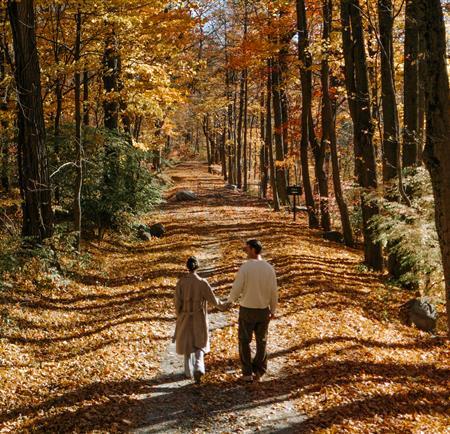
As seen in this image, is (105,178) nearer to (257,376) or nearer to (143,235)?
(143,235)

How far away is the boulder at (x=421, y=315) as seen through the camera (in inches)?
456

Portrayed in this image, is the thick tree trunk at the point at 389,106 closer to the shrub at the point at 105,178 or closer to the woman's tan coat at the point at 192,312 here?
the woman's tan coat at the point at 192,312

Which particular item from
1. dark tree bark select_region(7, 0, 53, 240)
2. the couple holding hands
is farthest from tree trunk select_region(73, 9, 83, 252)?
the couple holding hands

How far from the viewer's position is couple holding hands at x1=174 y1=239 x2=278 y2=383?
296 inches

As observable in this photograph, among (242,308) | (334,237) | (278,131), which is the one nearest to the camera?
(242,308)

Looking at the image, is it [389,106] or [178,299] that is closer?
[178,299]

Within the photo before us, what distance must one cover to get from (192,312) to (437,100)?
4.83 metres

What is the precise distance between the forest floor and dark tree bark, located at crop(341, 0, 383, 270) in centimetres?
116

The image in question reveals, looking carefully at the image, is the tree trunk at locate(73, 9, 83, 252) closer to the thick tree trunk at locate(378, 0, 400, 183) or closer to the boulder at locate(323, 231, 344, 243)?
the thick tree trunk at locate(378, 0, 400, 183)

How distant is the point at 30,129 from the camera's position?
1285 cm

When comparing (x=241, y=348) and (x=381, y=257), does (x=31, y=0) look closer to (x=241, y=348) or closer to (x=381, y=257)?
(x=241, y=348)

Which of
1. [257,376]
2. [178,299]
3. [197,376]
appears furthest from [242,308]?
[197,376]

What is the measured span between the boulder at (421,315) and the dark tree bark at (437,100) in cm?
601

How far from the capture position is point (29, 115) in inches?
504
